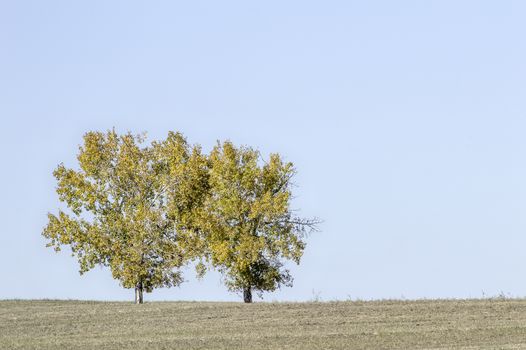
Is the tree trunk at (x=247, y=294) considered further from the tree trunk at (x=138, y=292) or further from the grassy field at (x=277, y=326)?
the grassy field at (x=277, y=326)

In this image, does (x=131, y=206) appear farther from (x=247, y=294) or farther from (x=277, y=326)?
(x=277, y=326)

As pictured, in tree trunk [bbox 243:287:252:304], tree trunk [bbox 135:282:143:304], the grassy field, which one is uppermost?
tree trunk [bbox 135:282:143:304]

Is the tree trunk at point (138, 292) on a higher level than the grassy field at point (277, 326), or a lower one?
higher

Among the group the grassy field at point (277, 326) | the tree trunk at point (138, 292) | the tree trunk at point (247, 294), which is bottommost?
the grassy field at point (277, 326)

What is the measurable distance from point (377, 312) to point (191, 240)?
2150cm

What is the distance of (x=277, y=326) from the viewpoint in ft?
140

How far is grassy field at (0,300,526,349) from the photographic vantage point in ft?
122

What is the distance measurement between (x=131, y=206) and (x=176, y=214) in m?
2.63

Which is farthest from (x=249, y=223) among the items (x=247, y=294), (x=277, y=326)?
(x=277, y=326)

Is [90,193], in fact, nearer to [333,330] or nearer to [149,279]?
[149,279]

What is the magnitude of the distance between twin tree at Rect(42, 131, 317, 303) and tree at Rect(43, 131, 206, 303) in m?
0.06

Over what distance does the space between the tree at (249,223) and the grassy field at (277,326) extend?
32.4ft

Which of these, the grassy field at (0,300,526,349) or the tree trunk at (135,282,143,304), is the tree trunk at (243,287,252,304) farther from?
the grassy field at (0,300,526,349)

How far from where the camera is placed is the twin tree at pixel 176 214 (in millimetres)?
64438
